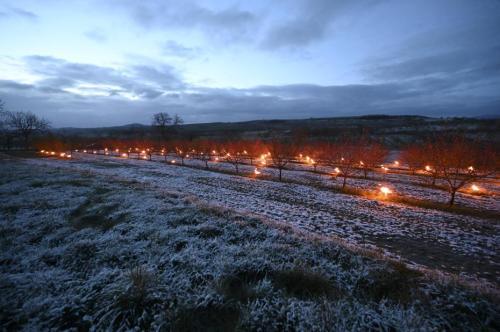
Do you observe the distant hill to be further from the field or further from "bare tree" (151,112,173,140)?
the field

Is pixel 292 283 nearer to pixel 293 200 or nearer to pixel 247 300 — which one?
pixel 247 300

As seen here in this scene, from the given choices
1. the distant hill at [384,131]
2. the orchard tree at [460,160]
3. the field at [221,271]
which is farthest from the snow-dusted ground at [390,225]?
the distant hill at [384,131]

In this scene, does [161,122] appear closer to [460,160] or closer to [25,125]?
[25,125]

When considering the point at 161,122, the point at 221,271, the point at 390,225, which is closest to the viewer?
the point at 221,271

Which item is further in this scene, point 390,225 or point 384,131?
point 384,131

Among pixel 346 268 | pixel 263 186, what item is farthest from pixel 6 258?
pixel 263 186

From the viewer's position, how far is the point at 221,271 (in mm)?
6062

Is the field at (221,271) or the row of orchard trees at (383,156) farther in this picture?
the row of orchard trees at (383,156)

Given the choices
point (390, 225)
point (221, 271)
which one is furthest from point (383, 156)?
point (221, 271)

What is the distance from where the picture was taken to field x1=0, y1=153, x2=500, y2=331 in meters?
4.52

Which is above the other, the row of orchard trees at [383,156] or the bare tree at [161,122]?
the bare tree at [161,122]

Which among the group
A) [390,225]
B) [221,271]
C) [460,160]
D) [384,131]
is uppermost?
[384,131]

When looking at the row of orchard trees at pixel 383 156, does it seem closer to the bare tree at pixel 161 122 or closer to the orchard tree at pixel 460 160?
the orchard tree at pixel 460 160

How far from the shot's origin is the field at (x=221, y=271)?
4.52m
